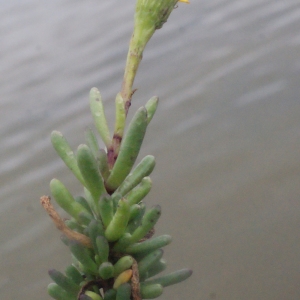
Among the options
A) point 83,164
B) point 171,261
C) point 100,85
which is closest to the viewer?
point 83,164

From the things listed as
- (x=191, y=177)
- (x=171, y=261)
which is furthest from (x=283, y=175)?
(x=171, y=261)

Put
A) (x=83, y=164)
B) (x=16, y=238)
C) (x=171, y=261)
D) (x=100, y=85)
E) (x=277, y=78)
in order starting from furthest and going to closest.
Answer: (x=100, y=85), (x=277, y=78), (x=16, y=238), (x=171, y=261), (x=83, y=164)

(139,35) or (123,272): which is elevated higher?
(139,35)

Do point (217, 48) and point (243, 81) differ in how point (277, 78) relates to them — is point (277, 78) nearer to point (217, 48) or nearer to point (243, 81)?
point (243, 81)

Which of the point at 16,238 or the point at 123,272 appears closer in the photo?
the point at 123,272

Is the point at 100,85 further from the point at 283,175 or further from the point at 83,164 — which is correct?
the point at 83,164

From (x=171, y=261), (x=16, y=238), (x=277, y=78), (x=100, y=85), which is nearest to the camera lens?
(x=171, y=261)

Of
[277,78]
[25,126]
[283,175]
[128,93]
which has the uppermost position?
[25,126]

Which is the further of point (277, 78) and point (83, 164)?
point (277, 78)

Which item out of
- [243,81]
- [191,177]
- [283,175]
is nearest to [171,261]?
[191,177]
